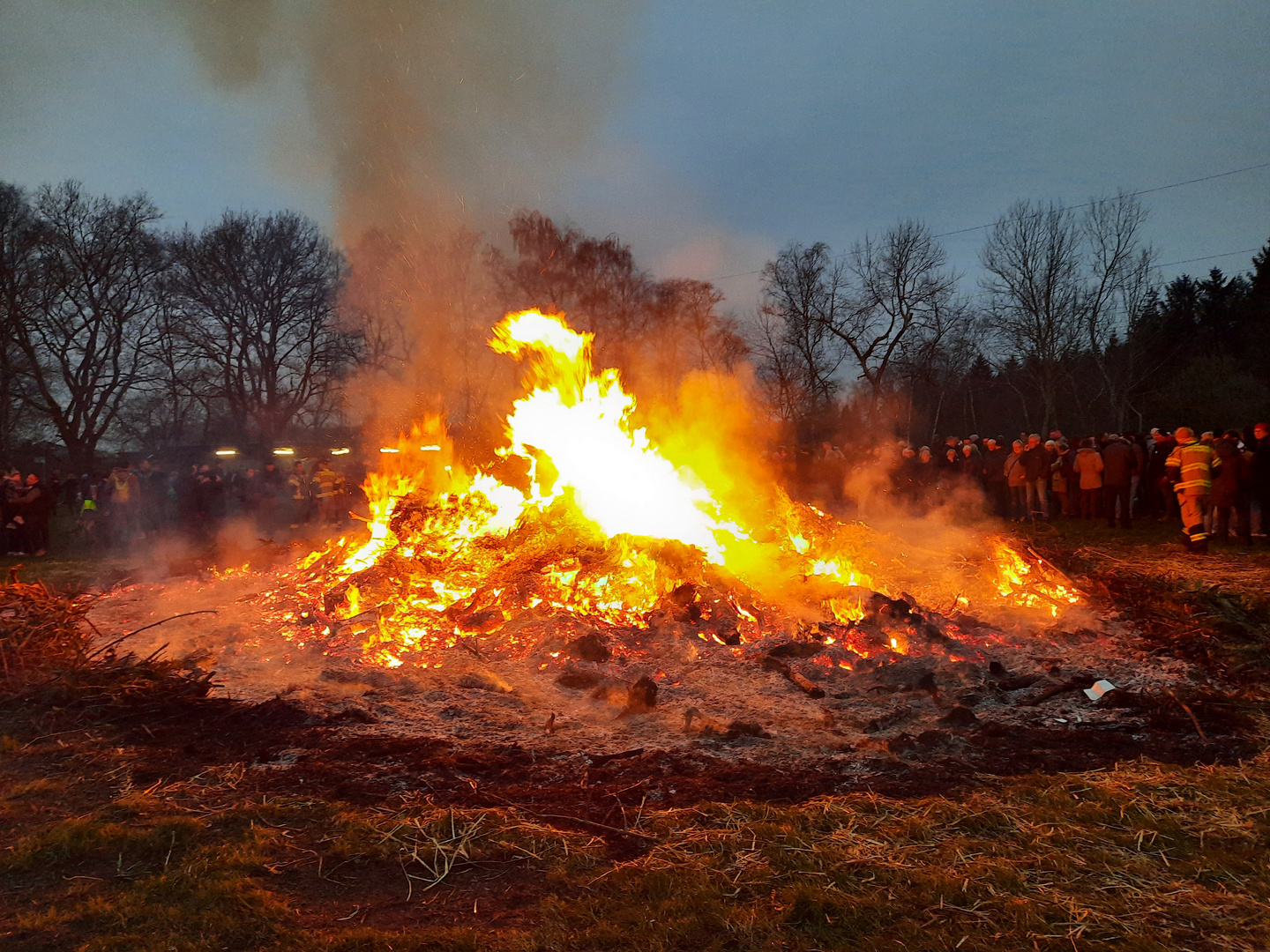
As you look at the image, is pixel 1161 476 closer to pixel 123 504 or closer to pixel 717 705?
pixel 717 705

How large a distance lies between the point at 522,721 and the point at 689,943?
310cm

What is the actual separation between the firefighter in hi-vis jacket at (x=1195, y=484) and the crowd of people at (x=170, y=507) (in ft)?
53.4

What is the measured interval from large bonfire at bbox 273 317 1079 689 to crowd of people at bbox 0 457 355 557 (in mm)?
9067

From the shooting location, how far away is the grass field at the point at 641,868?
3.12 meters

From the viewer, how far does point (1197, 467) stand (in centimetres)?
1242

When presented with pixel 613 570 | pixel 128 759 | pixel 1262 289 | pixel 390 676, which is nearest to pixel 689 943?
pixel 128 759

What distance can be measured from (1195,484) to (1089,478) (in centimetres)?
332

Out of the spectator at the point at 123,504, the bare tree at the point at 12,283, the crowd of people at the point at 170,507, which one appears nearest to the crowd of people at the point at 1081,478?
the crowd of people at the point at 170,507

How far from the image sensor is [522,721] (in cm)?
599

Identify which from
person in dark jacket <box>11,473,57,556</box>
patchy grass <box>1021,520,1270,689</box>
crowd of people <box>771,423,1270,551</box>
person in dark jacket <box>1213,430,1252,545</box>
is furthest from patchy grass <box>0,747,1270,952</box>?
person in dark jacket <box>11,473,57,556</box>

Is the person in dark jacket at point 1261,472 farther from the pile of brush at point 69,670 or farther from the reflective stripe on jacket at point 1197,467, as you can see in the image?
the pile of brush at point 69,670

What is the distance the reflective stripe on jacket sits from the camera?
1228 centimetres

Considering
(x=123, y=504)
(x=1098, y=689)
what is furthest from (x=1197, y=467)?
(x=123, y=504)

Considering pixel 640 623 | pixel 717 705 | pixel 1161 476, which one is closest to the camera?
pixel 717 705
